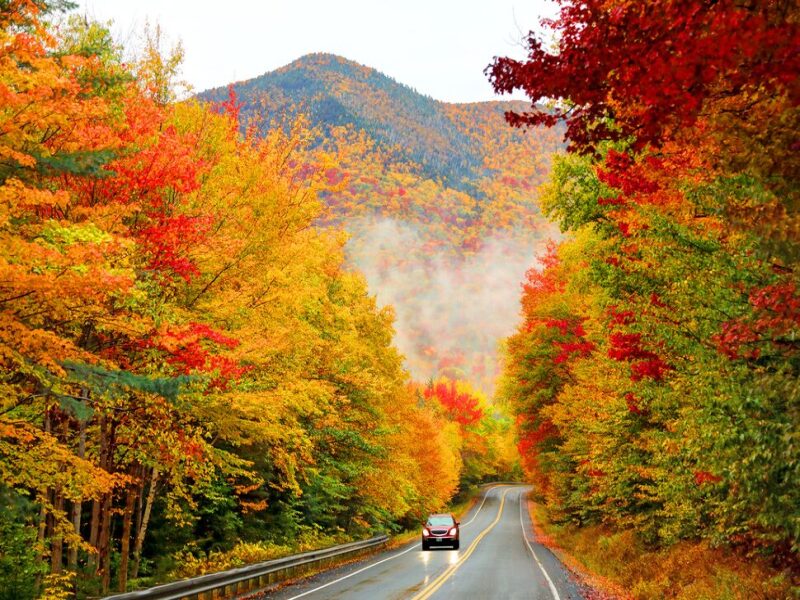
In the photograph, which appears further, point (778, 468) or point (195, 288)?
point (195, 288)

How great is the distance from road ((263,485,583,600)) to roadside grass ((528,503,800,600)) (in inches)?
45.1

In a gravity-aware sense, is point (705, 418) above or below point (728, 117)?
below

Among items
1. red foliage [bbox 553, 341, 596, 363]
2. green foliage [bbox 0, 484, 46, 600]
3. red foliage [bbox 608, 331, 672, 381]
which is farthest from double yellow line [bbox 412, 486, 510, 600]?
A: red foliage [bbox 553, 341, 596, 363]

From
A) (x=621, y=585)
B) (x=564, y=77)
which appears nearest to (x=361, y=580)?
(x=621, y=585)

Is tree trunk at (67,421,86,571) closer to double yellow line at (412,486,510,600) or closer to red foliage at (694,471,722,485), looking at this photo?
double yellow line at (412,486,510,600)

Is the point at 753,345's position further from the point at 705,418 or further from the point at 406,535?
the point at 406,535

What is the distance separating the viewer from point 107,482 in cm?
984

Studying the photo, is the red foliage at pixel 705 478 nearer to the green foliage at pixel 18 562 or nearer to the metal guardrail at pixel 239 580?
the metal guardrail at pixel 239 580

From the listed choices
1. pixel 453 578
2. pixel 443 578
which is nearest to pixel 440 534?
pixel 453 578

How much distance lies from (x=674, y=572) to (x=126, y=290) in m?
14.1

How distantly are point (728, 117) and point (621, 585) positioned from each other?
15818 millimetres

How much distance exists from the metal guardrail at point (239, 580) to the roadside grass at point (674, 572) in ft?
28.1

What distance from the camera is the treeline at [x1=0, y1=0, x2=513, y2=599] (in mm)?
8539

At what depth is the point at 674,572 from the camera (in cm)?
1591
